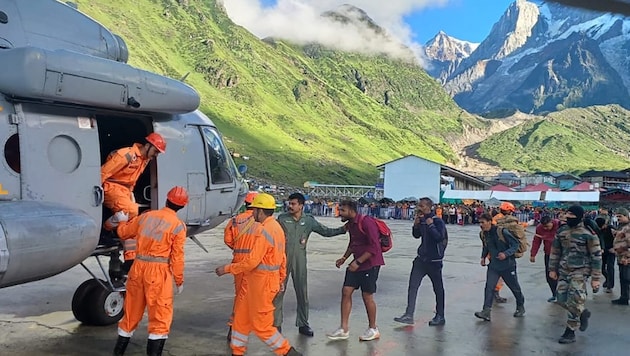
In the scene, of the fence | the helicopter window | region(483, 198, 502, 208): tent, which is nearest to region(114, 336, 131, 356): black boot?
the helicopter window

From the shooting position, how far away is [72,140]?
20.2ft

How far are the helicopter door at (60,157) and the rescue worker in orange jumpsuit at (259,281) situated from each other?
6.43ft

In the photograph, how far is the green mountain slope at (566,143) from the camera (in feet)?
467

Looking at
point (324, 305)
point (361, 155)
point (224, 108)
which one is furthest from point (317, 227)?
point (361, 155)

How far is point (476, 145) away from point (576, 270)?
168309 mm

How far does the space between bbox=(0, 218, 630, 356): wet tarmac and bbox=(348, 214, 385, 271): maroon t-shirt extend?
39.9 inches

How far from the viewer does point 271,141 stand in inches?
4200

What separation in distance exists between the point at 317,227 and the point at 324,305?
8.11 feet

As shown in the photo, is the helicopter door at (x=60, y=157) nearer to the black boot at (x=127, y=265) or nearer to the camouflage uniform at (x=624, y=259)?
the black boot at (x=127, y=265)

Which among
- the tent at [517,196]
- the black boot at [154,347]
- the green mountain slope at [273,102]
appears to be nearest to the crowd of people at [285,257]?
the black boot at [154,347]

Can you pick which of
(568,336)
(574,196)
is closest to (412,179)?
(574,196)

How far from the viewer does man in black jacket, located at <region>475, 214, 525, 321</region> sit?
832 cm

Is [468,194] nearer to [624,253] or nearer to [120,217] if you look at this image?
[624,253]

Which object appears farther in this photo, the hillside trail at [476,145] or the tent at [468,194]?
the hillside trail at [476,145]
